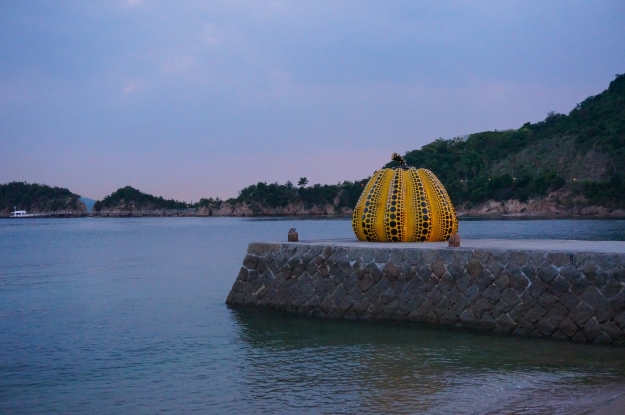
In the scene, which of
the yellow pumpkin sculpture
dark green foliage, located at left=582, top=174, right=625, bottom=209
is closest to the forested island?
dark green foliage, located at left=582, top=174, right=625, bottom=209

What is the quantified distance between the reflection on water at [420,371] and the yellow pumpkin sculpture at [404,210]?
169 inches

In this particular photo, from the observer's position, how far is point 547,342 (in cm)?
1409

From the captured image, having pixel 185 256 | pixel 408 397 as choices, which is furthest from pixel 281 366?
pixel 185 256

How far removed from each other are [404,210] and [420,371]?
316 inches

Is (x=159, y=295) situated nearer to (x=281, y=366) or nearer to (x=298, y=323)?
(x=298, y=323)

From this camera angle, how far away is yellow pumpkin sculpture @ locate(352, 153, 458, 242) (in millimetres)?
20234

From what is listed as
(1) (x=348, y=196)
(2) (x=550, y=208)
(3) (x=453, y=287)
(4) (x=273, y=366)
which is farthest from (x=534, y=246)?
(1) (x=348, y=196)

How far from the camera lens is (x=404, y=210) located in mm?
20250

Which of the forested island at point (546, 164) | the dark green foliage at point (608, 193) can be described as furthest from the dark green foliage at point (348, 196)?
the dark green foliage at point (608, 193)

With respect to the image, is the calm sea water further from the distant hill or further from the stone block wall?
the distant hill

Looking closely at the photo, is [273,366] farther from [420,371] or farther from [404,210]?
[404,210]

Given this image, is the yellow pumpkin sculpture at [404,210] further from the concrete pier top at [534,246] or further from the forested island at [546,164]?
the forested island at [546,164]

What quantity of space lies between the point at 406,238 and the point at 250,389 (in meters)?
9.26

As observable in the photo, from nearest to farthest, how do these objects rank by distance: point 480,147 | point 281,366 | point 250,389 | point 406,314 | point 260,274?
point 250,389
point 281,366
point 406,314
point 260,274
point 480,147
